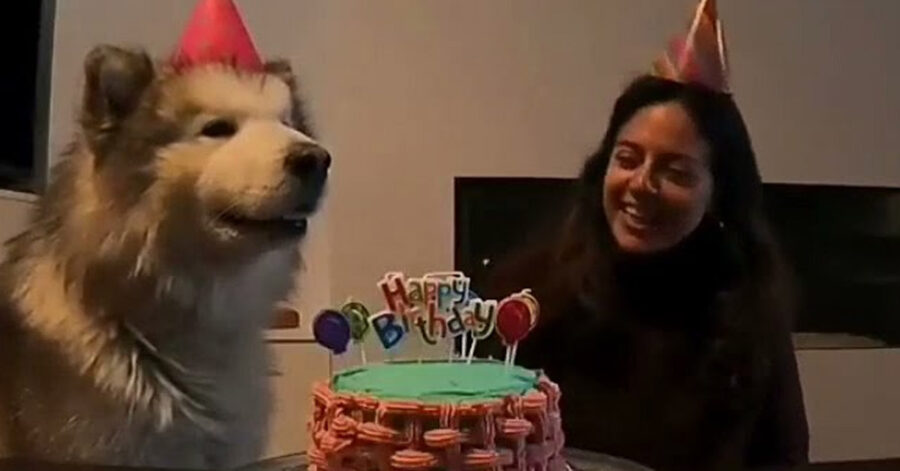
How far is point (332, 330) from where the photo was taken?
940mm

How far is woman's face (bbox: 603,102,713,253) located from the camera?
1.46 meters

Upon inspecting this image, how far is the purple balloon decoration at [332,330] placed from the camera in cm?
94

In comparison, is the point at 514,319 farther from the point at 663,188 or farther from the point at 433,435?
the point at 663,188

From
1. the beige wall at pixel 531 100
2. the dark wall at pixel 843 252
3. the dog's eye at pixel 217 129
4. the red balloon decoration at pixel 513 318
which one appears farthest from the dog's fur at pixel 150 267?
the dark wall at pixel 843 252

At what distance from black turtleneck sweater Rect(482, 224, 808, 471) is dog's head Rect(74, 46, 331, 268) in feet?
1.46

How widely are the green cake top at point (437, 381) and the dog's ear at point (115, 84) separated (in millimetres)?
337

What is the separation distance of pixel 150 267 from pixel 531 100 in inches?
40.6

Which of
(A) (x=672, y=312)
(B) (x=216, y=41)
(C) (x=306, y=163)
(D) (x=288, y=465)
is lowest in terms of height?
(D) (x=288, y=465)

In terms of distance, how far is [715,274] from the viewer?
1479mm

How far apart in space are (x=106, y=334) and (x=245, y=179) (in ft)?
0.64

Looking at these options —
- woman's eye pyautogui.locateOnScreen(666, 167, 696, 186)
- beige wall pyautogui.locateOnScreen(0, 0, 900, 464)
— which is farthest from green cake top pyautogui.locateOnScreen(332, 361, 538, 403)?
beige wall pyautogui.locateOnScreen(0, 0, 900, 464)

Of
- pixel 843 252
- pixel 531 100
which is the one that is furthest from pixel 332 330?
pixel 843 252

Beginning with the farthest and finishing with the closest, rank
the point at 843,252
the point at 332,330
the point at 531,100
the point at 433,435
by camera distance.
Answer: the point at 843,252
the point at 531,100
the point at 332,330
the point at 433,435

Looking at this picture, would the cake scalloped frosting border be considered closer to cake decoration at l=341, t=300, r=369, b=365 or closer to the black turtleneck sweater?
cake decoration at l=341, t=300, r=369, b=365
